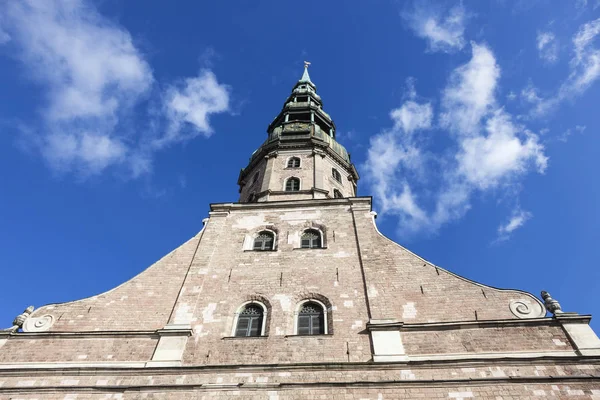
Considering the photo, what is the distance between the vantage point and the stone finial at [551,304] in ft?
35.7

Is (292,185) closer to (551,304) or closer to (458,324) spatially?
(458,324)

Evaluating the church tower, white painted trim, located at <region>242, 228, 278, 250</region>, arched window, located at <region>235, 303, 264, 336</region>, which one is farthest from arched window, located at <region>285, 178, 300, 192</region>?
arched window, located at <region>235, 303, 264, 336</region>

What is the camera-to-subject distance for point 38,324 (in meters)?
11.8

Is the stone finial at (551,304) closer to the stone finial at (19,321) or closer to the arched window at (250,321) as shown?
the arched window at (250,321)

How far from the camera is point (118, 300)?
41.3 ft

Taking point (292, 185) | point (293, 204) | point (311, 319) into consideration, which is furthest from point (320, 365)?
point (292, 185)

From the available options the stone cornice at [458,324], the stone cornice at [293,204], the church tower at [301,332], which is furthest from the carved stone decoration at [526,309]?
the stone cornice at [293,204]

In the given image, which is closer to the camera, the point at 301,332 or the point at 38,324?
the point at 301,332

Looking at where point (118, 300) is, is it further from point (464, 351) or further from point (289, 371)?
point (464, 351)

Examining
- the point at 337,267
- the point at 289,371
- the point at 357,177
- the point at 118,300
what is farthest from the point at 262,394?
the point at 357,177

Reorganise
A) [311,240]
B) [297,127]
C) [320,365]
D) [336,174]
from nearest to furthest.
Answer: [320,365]
[311,240]
[336,174]
[297,127]

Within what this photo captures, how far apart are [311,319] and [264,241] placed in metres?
4.00

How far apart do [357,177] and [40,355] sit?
1545 centimetres

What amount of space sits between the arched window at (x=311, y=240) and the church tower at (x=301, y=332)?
0.19 ft
